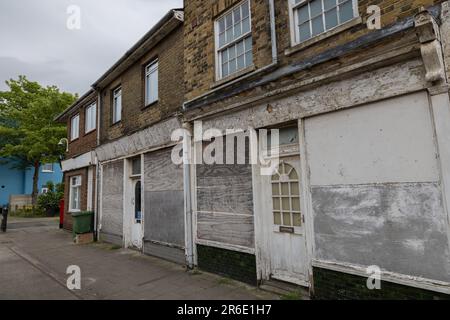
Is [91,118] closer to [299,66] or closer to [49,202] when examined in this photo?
[299,66]

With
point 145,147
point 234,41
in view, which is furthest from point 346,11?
point 145,147

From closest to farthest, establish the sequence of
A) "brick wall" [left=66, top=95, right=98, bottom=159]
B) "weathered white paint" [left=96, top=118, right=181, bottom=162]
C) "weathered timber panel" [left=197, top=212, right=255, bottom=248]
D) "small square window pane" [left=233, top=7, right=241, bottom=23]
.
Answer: "weathered timber panel" [left=197, top=212, right=255, bottom=248] → "small square window pane" [left=233, top=7, right=241, bottom=23] → "weathered white paint" [left=96, top=118, right=181, bottom=162] → "brick wall" [left=66, top=95, right=98, bottom=159]

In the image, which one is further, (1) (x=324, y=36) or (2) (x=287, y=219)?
(2) (x=287, y=219)

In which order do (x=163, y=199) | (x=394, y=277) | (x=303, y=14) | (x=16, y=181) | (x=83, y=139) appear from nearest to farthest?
(x=394, y=277), (x=303, y=14), (x=163, y=199), (x=83, y=139), (x=16, y=181)

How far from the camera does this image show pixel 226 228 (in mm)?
5867

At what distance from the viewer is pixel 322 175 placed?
14.4 ft

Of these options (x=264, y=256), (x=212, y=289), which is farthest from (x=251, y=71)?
(x=212, y=289)

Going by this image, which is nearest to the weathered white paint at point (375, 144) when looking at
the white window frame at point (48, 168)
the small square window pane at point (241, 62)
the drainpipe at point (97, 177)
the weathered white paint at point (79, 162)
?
the small square window pane at point (241, 62)

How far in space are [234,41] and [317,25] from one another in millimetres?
1931

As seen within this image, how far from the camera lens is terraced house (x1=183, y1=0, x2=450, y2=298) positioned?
3.41m

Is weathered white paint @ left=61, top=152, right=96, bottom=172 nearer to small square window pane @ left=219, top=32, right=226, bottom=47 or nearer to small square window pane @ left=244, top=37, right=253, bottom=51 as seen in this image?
small square window pane @ left=219, top=32, right=226, bottom=47

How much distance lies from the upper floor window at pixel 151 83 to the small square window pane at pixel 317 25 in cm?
510

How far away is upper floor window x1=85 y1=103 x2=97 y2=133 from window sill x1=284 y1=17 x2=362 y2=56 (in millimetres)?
9487

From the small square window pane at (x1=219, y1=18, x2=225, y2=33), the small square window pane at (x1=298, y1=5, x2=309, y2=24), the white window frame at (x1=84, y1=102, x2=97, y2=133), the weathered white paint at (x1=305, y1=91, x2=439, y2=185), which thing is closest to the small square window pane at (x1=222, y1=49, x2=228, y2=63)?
the small square window pane at (x1=219, y1=18, x2=225, y2=33)
